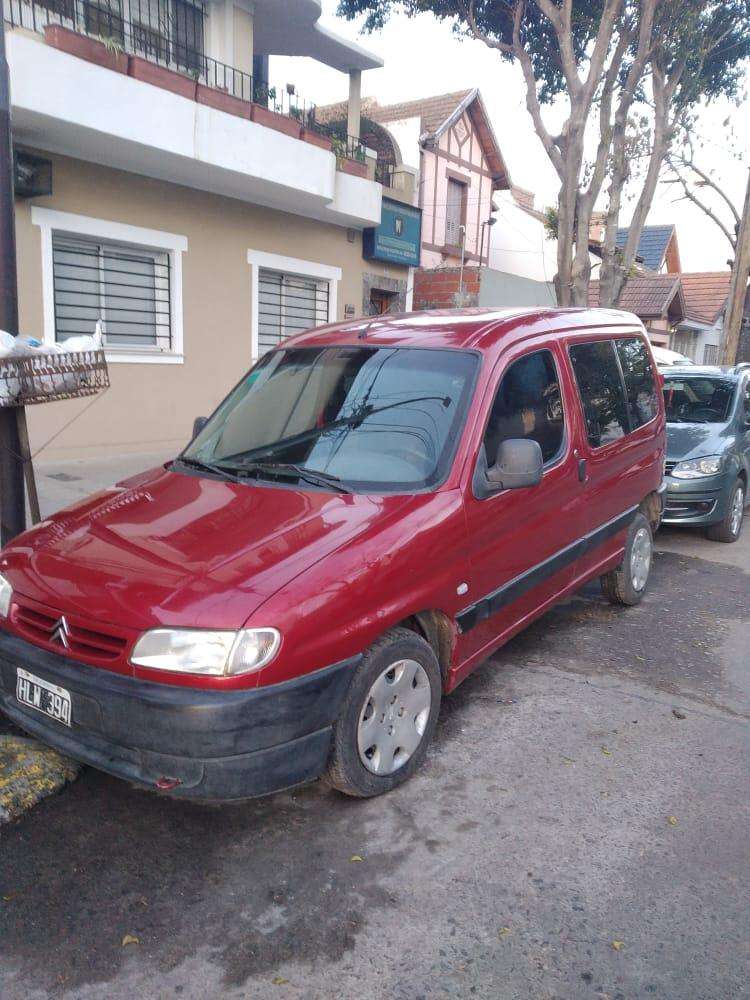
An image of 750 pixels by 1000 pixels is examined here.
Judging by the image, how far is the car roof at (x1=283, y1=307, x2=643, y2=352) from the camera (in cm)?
394

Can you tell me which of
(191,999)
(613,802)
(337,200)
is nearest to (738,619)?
(613,802)

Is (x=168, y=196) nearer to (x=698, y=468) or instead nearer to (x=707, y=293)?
(x=698, y=468)

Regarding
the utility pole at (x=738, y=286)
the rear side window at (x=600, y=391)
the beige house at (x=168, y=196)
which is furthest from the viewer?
the utility pole at (x=738, y=286)

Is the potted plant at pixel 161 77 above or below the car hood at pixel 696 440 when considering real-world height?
above

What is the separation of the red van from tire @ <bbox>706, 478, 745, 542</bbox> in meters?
3.36

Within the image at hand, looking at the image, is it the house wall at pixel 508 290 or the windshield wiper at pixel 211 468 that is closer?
the windshield wiper at pixel 211 468

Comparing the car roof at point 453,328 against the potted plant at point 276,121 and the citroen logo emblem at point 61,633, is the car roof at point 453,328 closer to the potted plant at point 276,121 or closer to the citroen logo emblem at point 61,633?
the citroen logo emblem at point 61,633

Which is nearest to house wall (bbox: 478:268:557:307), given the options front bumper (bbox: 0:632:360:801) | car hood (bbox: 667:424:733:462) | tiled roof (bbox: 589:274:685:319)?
tiled roof (bbox: 589:274:685:319)

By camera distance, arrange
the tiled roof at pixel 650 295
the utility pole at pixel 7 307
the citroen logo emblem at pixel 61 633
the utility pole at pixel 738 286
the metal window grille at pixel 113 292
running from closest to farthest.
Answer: the citroen logo emblem at pixel 61 633, the utility pole at pixel 7 307, the metal window grille at pixel 113 292, the utility pole at pixel 738 286, the tiled roof at pixel 650 295

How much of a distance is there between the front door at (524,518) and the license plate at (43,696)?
165 centimetres

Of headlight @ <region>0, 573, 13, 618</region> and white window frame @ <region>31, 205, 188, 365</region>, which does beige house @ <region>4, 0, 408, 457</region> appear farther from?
headlight @ <region>0, 573, 13, 618</region>

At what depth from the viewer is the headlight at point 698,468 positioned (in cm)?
727

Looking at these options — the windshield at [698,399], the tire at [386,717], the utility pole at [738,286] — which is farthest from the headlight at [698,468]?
the utility pole at [738,286]

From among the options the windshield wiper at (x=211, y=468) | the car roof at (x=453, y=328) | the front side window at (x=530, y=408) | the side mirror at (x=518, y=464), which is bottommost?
the windshield wiper at (x=211, y=468)
